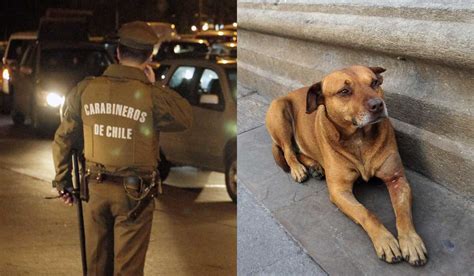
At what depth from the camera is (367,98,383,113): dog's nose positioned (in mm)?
3162

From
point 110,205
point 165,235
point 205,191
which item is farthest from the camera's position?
point 205,191

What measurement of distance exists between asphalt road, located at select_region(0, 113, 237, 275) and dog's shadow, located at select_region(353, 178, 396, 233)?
2.48 meters

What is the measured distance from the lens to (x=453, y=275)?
2.76m

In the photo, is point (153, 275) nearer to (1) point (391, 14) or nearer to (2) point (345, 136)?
(2) point (345, 136)

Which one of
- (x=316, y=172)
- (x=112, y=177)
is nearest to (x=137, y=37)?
(x=112, y=177)

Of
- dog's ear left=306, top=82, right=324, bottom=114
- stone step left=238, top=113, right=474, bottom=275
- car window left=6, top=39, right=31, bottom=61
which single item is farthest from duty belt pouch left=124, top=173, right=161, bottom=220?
car window left=6, top=39, right=31, bottom=61

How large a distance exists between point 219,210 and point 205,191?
1.09 m

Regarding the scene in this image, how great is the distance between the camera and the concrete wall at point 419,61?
10.3 feet

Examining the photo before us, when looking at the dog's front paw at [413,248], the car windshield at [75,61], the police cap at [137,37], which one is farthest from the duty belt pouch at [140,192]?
the car windshield at [75,61]

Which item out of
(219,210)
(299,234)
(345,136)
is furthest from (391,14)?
(219,210)

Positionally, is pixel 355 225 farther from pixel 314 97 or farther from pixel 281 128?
pixel 281 128

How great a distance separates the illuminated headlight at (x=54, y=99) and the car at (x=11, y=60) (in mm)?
Result: 3087

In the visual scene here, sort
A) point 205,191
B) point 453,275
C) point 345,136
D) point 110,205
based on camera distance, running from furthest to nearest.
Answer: point 205,191, point 110,205, point 345,136, point 453,275

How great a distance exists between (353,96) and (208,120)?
5300 mm
